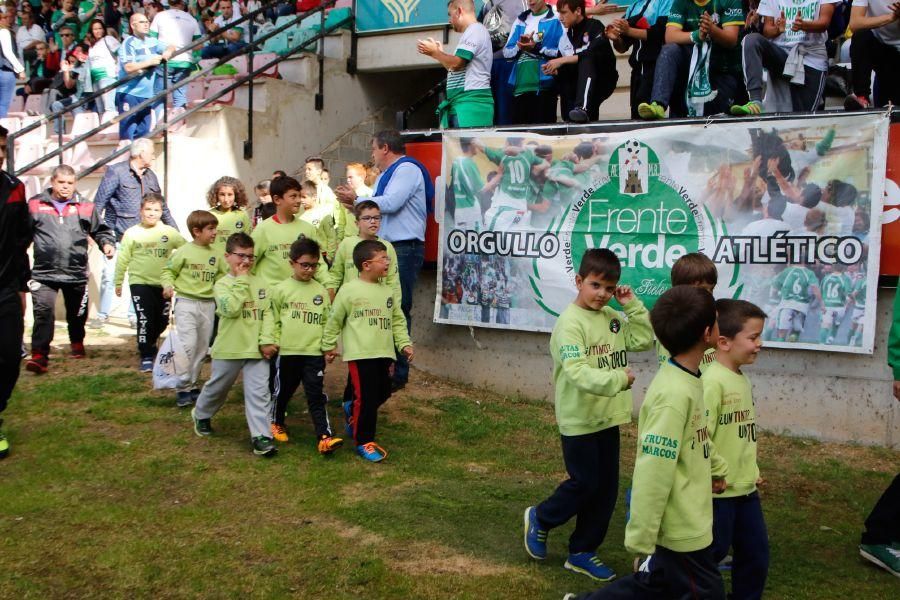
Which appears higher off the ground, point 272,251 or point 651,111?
point 651,111

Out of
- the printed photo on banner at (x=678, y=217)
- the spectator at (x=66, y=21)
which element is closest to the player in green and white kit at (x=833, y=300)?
the printed photo on banner at (x=678, y=217)

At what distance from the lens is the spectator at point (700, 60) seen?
832cm

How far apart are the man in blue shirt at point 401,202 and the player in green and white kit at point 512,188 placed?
620 millimetres

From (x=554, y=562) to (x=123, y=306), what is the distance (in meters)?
8.35

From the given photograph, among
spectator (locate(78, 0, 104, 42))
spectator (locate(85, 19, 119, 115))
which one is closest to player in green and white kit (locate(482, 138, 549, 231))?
spectator (locate(85, 19, 119, 115))

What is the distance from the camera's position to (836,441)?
718cm

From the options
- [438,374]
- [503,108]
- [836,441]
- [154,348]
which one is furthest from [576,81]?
[154,348]

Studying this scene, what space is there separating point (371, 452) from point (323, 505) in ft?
3.17

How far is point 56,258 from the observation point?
368 inches

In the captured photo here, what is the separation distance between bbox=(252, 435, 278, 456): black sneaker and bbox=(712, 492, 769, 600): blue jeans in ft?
11.6

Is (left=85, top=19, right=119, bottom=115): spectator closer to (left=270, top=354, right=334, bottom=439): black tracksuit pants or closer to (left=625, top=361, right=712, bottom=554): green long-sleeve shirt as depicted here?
(left=270, top=354, right=334, bottom=439): black tracksuit pants

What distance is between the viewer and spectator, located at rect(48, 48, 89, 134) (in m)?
15.4

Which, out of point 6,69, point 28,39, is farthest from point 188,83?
point 28,39

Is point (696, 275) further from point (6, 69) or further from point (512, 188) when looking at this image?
point (6, 69)
